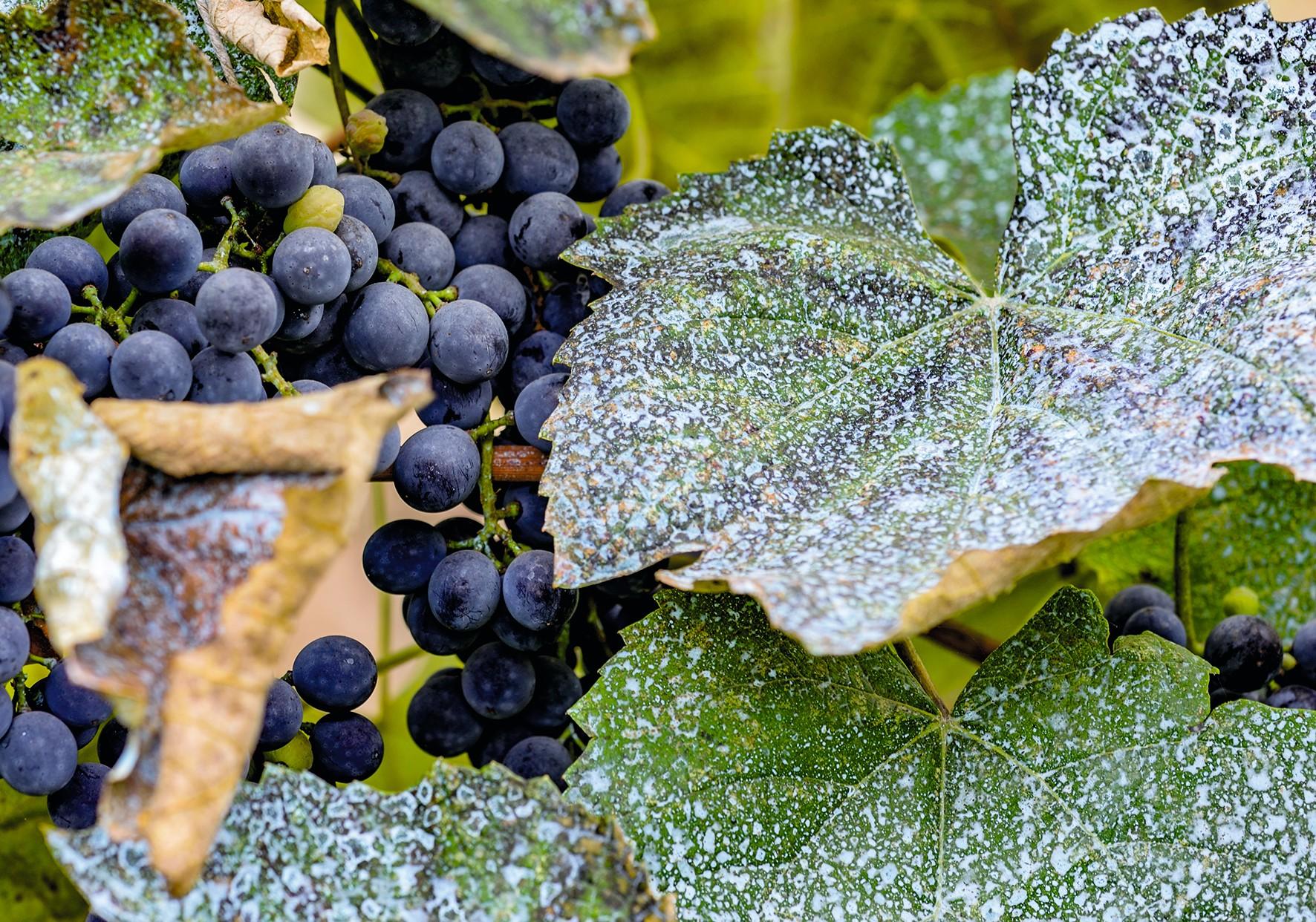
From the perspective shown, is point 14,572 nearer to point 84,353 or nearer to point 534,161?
point 84,353

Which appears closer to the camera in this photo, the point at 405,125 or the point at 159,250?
the point at 159,250

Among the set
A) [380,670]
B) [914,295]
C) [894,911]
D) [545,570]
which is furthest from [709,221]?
[380,670]

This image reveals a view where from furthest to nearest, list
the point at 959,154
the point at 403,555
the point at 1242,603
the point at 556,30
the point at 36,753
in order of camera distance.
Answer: the point at 959,154 < the point at 1242,603 < the point at 403,555 < the point at 36,753 < the point at 556,30

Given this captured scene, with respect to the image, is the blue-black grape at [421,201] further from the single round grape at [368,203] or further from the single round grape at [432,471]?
the single round grape at [432,471]

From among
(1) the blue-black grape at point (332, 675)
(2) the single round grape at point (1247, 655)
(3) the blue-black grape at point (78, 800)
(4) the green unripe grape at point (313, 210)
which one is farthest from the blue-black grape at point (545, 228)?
(2) the single round grape at point (1247, 655)

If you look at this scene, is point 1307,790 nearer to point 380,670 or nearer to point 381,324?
→ point 381,324

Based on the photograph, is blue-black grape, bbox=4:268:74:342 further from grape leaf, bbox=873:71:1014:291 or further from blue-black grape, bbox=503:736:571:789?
grape leaf, bbox=873:71:1014:291

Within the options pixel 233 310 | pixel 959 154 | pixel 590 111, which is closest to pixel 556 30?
pixel 233 310
